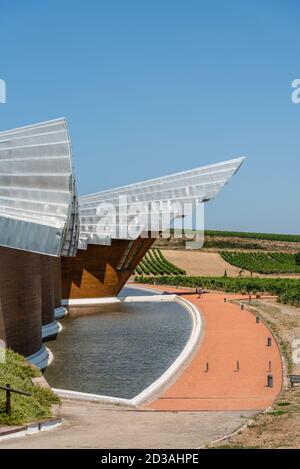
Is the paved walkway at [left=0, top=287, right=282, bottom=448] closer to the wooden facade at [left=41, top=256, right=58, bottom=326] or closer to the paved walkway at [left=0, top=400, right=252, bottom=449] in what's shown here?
the paved walkway at [left=0, top=400, right=252, bottom=449]

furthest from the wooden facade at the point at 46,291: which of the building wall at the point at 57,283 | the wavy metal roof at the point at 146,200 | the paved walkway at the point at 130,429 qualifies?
the paved walkway at the point at 130,429

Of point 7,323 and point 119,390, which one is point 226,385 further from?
point 7,323

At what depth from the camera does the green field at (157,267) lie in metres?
77.6

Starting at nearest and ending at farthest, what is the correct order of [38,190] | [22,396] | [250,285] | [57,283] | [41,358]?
[22,396] → [38,190] → [41,358] → [57,283] → [250,285]

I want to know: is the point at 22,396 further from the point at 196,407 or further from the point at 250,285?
the point at 250,285

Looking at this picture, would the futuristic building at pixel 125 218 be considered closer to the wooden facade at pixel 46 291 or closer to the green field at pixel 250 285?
the green field at pixel 250 285

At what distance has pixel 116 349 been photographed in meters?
27.4

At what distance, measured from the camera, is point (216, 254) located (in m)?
101

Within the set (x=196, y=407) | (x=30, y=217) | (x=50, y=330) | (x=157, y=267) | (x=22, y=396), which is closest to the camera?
(x=22, y=396)

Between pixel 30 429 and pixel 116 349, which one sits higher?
pixel 30 429

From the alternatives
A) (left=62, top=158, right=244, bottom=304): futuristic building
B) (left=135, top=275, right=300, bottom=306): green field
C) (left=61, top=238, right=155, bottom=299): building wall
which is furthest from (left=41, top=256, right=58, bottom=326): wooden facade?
(left=135, top=275, right=300, bottom=306): green field

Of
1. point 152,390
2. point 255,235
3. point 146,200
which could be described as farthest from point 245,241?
→ point 152,390

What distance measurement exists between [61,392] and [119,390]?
6.14ft

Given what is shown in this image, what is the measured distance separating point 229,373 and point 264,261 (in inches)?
3133
